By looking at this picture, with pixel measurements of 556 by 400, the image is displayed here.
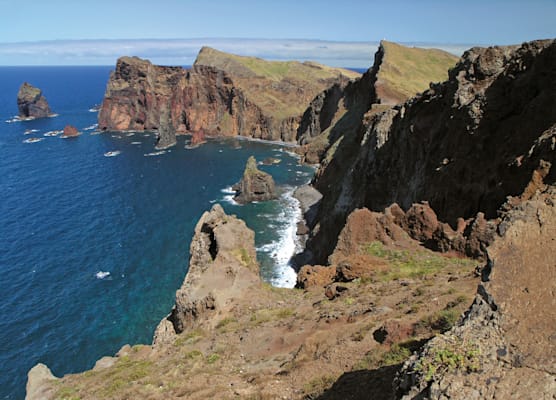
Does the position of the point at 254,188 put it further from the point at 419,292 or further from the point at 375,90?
the point at 419,292

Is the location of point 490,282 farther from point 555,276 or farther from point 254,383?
point 254,383

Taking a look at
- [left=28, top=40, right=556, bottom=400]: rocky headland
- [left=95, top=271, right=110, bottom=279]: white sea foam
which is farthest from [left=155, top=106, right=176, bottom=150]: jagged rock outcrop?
[left=28, top=40, right=556, bottom=400]: rocky headland

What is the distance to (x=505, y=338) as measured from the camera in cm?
887

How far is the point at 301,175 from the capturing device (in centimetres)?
11725

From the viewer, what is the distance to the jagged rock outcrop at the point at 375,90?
326ft

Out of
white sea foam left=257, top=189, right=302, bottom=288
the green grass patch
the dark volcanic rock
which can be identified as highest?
the green grass patch

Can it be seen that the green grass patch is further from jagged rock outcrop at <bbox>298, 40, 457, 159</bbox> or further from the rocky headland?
jagged rock outcrop at <bbox>298, 40, 457, 159</bbox>

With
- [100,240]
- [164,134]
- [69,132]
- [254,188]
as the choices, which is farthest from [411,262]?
[69,132]

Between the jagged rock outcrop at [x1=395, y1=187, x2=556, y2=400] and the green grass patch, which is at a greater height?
the jagged rock outcrop at [x1=395, y1=187, x2=556, y2=400]

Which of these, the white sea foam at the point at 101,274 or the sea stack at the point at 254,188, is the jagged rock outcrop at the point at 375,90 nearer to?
the sea stack at the point at 254,188

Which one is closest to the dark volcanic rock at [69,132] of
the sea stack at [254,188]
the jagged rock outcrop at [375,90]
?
the jagged rock outcrop at [375,90]

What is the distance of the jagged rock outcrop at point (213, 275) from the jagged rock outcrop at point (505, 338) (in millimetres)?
18007

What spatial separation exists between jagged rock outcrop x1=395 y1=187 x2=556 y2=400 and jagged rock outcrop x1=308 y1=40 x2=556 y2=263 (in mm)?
15095

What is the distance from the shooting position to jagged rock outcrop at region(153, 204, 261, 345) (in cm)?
2702
